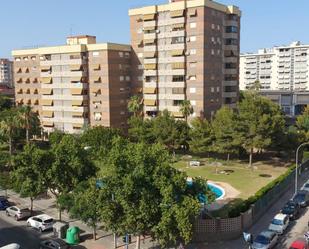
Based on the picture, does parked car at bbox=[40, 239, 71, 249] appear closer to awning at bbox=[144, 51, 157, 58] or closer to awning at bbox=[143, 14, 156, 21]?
awning at bbox=[144, 51, 157, 58]

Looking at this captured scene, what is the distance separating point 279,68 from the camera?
157750 mm

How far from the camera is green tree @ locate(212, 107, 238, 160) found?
59263 mm

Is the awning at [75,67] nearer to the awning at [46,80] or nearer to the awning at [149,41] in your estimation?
the awning at [46,80]

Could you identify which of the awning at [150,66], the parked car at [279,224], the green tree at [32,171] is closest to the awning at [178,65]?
the awning at [150,66]

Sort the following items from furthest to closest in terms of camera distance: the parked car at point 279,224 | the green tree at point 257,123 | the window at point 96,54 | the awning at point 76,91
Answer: the awning at point 76,91 < the window at point 96,54 < the green tree at point 257,123 < the parked car at point 279,224

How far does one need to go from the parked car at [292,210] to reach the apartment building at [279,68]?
109 metres

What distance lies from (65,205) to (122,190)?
9372 mm

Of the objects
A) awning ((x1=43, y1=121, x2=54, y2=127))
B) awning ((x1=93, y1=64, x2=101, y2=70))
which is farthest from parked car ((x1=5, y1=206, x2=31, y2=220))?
awning ((x1=43, y1=121, x2=54, y2=127))

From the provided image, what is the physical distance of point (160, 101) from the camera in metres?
80.1

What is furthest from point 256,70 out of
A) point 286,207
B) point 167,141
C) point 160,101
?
point 286,207

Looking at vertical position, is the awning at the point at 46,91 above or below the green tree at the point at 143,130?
above

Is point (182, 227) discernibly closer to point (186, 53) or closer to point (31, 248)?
point (31, 248)

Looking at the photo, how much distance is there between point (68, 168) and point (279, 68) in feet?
455

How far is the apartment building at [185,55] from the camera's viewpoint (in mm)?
A: 74188
